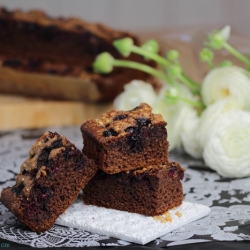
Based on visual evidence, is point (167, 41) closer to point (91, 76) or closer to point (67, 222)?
point (91, 76)

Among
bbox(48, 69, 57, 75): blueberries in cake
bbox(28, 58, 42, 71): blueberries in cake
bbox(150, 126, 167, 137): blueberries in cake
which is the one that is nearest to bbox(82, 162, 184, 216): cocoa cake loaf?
bbox(150, 126, 167, 137): blueberries in cake

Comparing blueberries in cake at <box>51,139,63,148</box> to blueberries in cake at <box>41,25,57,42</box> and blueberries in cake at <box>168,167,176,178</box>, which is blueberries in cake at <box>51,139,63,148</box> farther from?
blueberries in cake at <box>41,25,57,42</box>

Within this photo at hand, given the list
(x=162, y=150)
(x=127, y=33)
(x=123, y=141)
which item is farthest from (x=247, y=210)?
(x=127, y=33)

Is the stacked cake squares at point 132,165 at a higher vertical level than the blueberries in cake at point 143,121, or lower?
lower

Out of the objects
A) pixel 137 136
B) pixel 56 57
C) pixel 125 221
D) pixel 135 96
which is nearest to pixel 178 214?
pixel 125 221

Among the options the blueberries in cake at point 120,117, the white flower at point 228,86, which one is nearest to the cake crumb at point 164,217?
the blueberries in cake at point 120,117

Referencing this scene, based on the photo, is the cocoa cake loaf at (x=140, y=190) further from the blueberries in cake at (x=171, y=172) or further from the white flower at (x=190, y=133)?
the white flower at (x=190, y=133)
